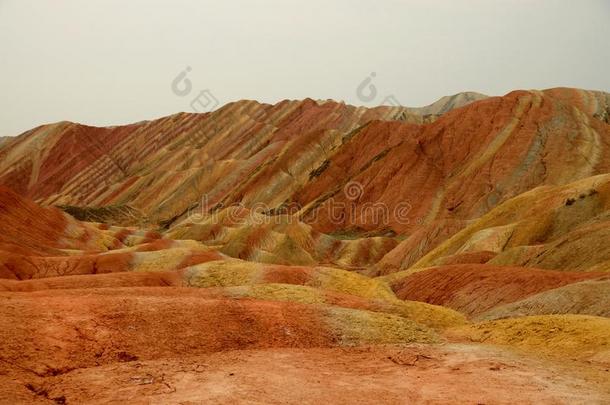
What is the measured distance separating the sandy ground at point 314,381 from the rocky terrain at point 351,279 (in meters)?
0.08

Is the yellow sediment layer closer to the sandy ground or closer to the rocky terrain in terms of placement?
the rocky terrain

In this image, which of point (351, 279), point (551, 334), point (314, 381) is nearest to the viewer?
point (314, 381)

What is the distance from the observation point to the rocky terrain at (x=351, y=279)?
15.1 m

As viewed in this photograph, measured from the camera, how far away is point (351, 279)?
37.0 metres

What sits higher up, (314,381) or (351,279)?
(314,381)

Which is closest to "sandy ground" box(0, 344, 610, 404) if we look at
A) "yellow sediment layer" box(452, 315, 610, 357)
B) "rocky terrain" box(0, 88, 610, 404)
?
"rocky terrain" box(0, 88, 610, 404)

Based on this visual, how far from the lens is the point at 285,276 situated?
34281 millimetres

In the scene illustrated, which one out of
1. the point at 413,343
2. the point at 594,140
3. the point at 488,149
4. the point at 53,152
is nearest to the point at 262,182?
the point at 488,149

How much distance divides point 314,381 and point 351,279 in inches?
867

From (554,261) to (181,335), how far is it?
95.8 feet

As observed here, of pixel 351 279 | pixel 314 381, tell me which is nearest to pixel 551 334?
pixel 314 381

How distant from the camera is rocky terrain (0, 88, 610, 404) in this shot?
1505 cm

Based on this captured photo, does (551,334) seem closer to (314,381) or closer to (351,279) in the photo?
(314,381)

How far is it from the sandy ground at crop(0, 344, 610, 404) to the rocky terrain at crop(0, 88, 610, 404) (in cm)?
8
